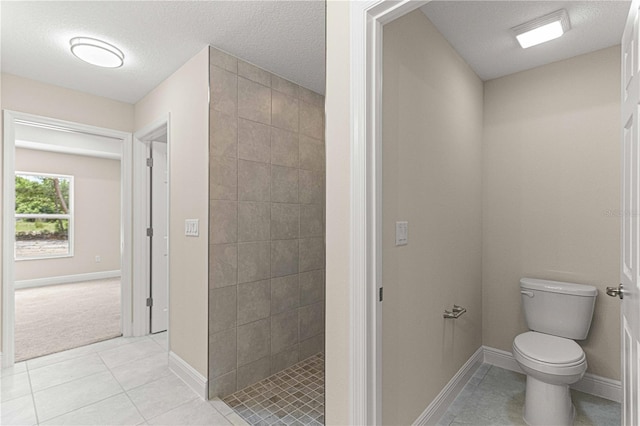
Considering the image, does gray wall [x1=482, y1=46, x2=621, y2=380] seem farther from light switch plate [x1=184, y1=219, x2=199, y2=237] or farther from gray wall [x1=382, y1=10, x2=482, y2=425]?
light switch plate [x1=184, y1=219, x2=199, y2=237]

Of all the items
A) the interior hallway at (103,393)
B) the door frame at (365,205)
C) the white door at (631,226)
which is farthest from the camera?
the interior hallway at (103,393)

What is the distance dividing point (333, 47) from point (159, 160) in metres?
2.54

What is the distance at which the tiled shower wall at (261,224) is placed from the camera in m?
2.16

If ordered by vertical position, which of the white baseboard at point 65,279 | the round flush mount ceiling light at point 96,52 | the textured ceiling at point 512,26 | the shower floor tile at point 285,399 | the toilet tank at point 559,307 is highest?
the textured ceiling at point 512,26

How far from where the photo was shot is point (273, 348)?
2510 mm

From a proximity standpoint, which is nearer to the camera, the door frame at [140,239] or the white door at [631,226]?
the white door at [631,226]

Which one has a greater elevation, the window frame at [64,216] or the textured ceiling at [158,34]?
the textured ceiling at [158,34]

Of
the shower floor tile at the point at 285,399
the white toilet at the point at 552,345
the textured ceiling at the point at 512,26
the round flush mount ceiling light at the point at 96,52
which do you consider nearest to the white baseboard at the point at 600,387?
the white toilet at the point at 552,345

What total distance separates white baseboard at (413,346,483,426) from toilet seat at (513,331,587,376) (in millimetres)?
439

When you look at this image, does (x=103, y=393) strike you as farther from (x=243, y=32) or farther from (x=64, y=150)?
(x=64, y=150)

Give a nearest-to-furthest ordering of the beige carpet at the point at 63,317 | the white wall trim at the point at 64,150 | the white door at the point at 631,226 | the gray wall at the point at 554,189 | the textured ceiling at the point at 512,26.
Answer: the white door at the point at 631,226 < the textured ceiling at the point at 512,26 < the gray wall at the point at 554,189 < the beige carpet at the point at 63,317 < the white wall trim at the point at 64,150

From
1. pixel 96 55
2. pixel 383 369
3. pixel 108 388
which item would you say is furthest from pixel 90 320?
pixel 383 369

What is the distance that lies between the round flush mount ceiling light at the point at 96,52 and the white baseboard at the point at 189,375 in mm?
2182

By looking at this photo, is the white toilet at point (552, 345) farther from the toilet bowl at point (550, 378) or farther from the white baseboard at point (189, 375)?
the white baseboard at point (189, 375)
